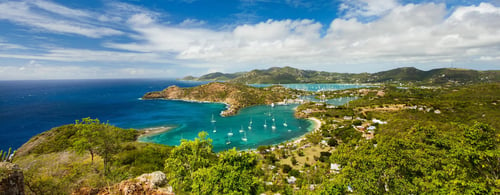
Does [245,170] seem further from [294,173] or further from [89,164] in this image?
[294,173]

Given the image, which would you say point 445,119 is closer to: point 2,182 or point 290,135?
point 290,135

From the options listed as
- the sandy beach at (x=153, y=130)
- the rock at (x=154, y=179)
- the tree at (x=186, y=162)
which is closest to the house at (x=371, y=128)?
the tree at (x=186, y=162)

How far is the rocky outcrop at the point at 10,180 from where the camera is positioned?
Answer: 10984mm

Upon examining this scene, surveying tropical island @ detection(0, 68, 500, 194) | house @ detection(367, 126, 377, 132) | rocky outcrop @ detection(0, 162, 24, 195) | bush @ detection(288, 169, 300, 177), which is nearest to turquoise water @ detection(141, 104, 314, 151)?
house @ detection(367, 126, 377, 132)

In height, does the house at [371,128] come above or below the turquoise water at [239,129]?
above

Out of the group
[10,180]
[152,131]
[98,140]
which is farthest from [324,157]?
[152,131]

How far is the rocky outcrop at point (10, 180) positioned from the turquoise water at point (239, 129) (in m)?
51.7

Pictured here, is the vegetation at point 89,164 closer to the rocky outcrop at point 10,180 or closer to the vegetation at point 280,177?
the vegetation at point 280,177

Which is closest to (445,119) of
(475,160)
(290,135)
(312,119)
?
(312,119)

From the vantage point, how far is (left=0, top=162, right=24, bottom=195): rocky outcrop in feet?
36.0

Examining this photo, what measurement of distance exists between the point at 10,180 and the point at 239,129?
7407 centimetres

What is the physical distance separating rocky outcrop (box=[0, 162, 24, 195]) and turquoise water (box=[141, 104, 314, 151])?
170 feet

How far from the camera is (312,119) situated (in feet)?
319

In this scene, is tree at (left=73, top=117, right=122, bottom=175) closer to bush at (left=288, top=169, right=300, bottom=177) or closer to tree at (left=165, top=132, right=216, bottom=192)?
tree at (left=165, top=132, right=216, bottom=192)
